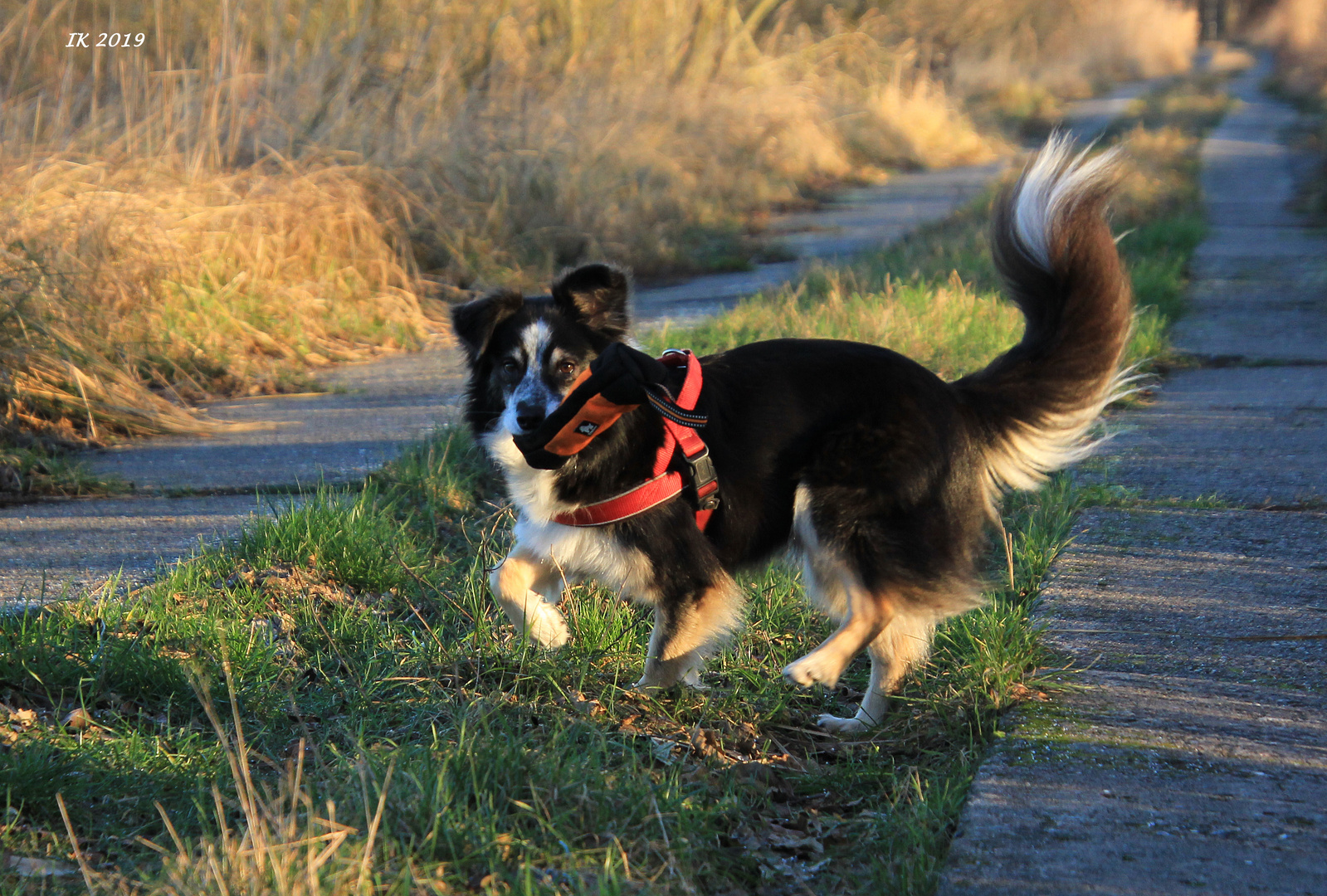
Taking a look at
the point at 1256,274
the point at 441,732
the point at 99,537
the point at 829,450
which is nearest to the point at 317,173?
the point at 99,537

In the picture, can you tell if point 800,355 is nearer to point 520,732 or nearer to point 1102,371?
point 1102,371

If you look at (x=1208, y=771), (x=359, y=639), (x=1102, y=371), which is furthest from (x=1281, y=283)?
(x=359, y=639)

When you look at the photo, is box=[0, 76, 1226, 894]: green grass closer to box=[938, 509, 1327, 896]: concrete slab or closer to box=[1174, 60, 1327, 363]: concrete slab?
box=[938, 509, 1327, 896]: concrete slab

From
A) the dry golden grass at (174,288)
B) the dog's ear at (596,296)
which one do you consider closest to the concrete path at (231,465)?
the dry golden grass at (174,288)

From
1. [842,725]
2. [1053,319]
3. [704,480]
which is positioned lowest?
[842,725]

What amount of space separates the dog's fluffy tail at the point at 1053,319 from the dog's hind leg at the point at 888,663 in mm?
497

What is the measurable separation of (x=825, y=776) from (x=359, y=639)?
1.44m

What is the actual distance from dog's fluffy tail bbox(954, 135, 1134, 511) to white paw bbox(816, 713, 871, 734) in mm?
788

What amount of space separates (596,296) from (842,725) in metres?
1.47

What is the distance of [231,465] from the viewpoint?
5.29 m

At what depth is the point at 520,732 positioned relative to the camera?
9.44 feet

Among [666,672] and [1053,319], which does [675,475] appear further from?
[1053,319]

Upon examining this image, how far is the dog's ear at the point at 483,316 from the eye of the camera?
11.4 ft

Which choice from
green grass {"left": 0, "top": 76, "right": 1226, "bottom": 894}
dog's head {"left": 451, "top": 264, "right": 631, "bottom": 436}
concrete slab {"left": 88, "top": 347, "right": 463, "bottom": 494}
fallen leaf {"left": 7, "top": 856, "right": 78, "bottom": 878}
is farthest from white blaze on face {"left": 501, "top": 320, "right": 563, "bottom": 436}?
fallen leaf {"left": 7, "top": 856, "right": 78, "bottom": 878}
